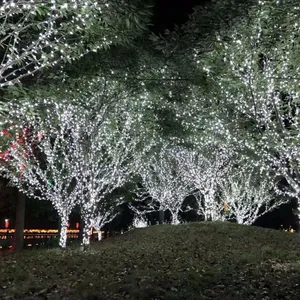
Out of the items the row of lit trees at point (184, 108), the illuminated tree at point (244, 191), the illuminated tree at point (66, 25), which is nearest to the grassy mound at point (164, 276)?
the row of lit trees at point (184, 108)

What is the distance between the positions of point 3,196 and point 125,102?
12.1m

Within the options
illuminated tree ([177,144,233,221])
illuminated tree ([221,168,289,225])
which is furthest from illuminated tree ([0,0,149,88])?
illuminated tree ([221,168,289,225])

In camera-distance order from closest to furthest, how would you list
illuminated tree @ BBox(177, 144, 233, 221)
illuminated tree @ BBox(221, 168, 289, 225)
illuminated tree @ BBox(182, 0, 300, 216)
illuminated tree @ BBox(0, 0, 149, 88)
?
illuminated tree @ BBox(0, 0, 149, 88) → illuminated tree @ BBox(182, 0, 300, 216) → illuminated tree @ BBox(177, 144, 233, 221) → illuminated tree @ BBox(221, 168, 289, 225)

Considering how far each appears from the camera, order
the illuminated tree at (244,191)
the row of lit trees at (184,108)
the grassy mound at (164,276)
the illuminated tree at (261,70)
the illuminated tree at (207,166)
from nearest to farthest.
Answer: the grassy mound at (164,276) < the illuminated tree at (261,70) < the row of lit trees at (184,108) < the illuminated tree at (207,166) < the illuminated tree at (244,191)

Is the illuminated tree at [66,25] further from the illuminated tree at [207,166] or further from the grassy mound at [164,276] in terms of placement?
the illuminated tree at [207,166]

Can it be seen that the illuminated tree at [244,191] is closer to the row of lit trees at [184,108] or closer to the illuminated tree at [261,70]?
the row of lit trees at [184,108]

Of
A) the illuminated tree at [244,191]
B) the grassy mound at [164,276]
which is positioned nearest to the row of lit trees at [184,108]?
the grassy mound at [164,276]

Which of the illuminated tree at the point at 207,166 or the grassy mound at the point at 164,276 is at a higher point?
the illuminated tree at the point at 207,166

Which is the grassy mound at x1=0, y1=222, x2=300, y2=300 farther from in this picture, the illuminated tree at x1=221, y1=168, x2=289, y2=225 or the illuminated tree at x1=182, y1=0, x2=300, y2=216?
the illuminated tree at x1=221, y1=168, x2=289, y2=225

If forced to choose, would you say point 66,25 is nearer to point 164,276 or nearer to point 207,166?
point 164,276

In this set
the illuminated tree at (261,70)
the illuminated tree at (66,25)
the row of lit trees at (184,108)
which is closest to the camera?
the illuminated tree at (66,25)

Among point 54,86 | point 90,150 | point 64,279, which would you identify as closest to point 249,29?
point 54,86

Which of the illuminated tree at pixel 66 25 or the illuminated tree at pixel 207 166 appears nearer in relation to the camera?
the illuminated tree at pixel 66 25

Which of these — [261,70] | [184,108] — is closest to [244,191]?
[184,108]
